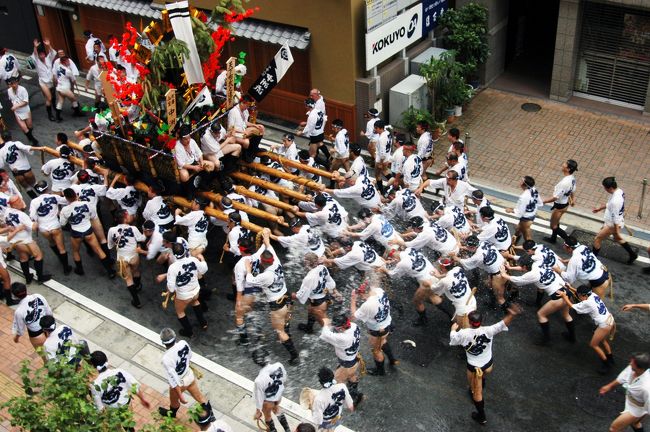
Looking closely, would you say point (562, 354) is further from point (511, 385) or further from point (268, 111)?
point (268, 111)

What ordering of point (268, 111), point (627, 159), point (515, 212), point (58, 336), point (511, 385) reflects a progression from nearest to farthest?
point (58, 336)
point (511, 385)
point (515, 212)
point (627, 159)
point (268, 111)

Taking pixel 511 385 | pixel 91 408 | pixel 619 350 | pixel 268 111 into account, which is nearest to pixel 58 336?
pixel 91 408

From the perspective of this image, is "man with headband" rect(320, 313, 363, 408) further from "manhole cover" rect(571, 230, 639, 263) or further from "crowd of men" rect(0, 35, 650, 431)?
"manhole cover" rect(571, 230, 639, 263)

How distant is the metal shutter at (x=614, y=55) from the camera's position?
57.0 feet

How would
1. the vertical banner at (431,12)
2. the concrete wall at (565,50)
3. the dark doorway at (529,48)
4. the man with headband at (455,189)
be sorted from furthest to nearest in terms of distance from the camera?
the dark doorway at (529,48) < the vertical banner at (431,12) < the concrete wall at (565,50) < the man with headband at (455,189)

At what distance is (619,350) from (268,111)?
11.3 m

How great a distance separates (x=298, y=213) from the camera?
12.7 m

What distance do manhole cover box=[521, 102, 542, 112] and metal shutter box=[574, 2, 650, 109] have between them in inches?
49.5

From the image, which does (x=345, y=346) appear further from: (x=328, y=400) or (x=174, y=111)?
(x=174, y=111)

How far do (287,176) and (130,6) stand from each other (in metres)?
9.58

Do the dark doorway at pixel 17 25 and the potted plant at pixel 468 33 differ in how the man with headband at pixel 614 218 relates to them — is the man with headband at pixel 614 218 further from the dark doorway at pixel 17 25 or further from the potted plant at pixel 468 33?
A: the dark doorway at pixel 17 25

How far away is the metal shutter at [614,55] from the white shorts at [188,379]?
44.9 feet

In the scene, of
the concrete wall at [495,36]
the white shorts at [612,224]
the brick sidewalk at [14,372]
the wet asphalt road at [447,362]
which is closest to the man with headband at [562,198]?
the wet asphalt road at [447,362]

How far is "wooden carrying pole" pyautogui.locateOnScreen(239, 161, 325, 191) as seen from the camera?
43.8 feet
